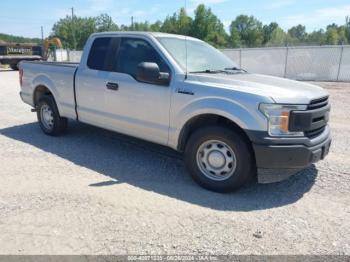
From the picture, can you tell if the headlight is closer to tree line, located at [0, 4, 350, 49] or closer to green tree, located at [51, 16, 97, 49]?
tree line, located at [0, 4, 350, 49]

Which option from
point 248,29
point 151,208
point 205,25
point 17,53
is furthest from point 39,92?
point 248,29

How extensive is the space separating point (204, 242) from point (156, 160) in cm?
240

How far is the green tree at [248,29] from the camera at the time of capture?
83.9m

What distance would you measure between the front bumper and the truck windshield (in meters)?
1.45

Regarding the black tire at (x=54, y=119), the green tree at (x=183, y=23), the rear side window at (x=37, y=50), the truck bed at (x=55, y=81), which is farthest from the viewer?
the green tree at (x=183, y=23)

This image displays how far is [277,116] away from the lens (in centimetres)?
372

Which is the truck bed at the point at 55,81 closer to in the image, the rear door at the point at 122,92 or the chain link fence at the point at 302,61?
the rear door at the point at 122,92

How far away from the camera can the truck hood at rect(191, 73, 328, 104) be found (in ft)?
12.4

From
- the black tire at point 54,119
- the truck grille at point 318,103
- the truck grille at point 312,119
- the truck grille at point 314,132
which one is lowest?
the black tire at point 54,119

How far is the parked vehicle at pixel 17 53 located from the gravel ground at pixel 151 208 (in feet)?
87.5

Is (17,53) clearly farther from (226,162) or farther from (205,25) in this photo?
(205,25)

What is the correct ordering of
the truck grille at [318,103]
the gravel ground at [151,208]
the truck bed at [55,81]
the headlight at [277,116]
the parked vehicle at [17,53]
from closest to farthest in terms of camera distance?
the gravel ground at [151,208]
the headlight at [277,116]
the truck grille at [318,103]
the truck bed at [55,81]
the parked vehicle at [17,53]

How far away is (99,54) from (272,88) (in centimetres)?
304

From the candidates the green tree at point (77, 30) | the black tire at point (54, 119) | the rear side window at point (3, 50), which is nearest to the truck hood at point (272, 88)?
the black tire at point (54, 119)
